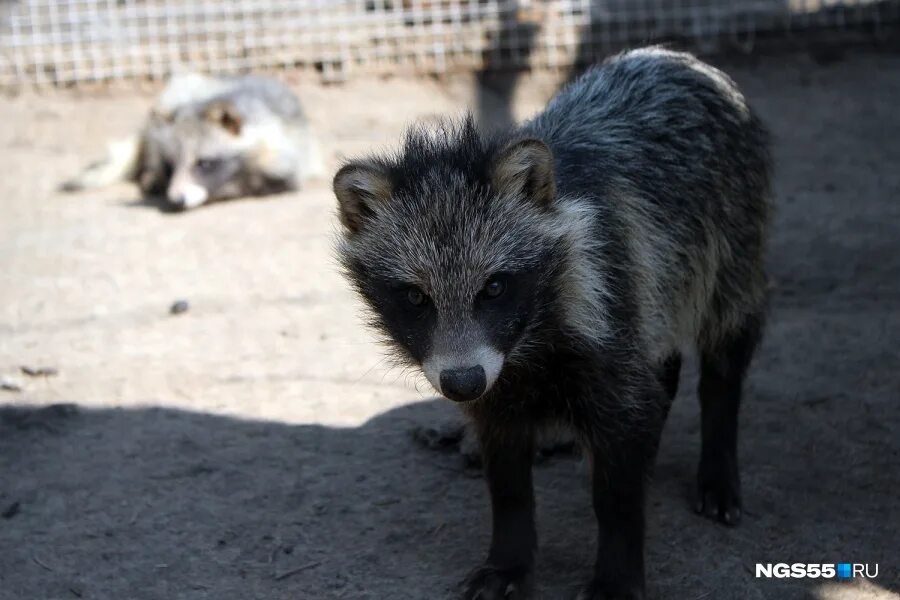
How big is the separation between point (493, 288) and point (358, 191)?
2.07ft

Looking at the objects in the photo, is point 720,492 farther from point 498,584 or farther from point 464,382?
point 464,382

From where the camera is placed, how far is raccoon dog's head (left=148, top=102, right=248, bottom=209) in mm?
9602

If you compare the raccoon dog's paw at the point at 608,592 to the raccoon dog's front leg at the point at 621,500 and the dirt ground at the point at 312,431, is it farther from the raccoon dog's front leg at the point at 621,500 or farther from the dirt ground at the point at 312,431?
the dirt ground at the point at 312,431

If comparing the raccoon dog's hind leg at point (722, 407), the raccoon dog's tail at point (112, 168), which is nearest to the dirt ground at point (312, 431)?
the raccoon dog's hind leg at point (722, 407)

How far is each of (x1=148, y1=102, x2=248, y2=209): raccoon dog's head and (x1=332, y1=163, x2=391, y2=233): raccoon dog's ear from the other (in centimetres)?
585

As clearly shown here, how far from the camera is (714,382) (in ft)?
15.5

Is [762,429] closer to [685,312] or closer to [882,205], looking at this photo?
[685,312]

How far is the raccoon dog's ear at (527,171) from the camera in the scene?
359 centimetres

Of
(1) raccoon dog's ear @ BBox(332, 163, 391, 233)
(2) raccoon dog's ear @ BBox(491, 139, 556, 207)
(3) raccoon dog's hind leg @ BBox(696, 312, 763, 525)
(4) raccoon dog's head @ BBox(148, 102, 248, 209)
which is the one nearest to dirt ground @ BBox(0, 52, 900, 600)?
(3) raccoon dog's hind leg @ BBox(696, 312, 763, 525)

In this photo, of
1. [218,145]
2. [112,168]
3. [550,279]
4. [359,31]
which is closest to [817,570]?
[550,279]

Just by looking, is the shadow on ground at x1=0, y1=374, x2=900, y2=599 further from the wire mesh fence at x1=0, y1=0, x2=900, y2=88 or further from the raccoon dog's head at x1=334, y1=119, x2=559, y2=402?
the wire mesh fence at x1=0, y1=0, x2=900, y2=88

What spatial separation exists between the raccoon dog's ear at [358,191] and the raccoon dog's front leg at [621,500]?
3.63 ft

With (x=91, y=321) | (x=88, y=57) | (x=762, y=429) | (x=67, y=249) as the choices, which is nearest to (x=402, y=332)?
(x=762, y=429)

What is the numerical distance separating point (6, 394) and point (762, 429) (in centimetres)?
384
